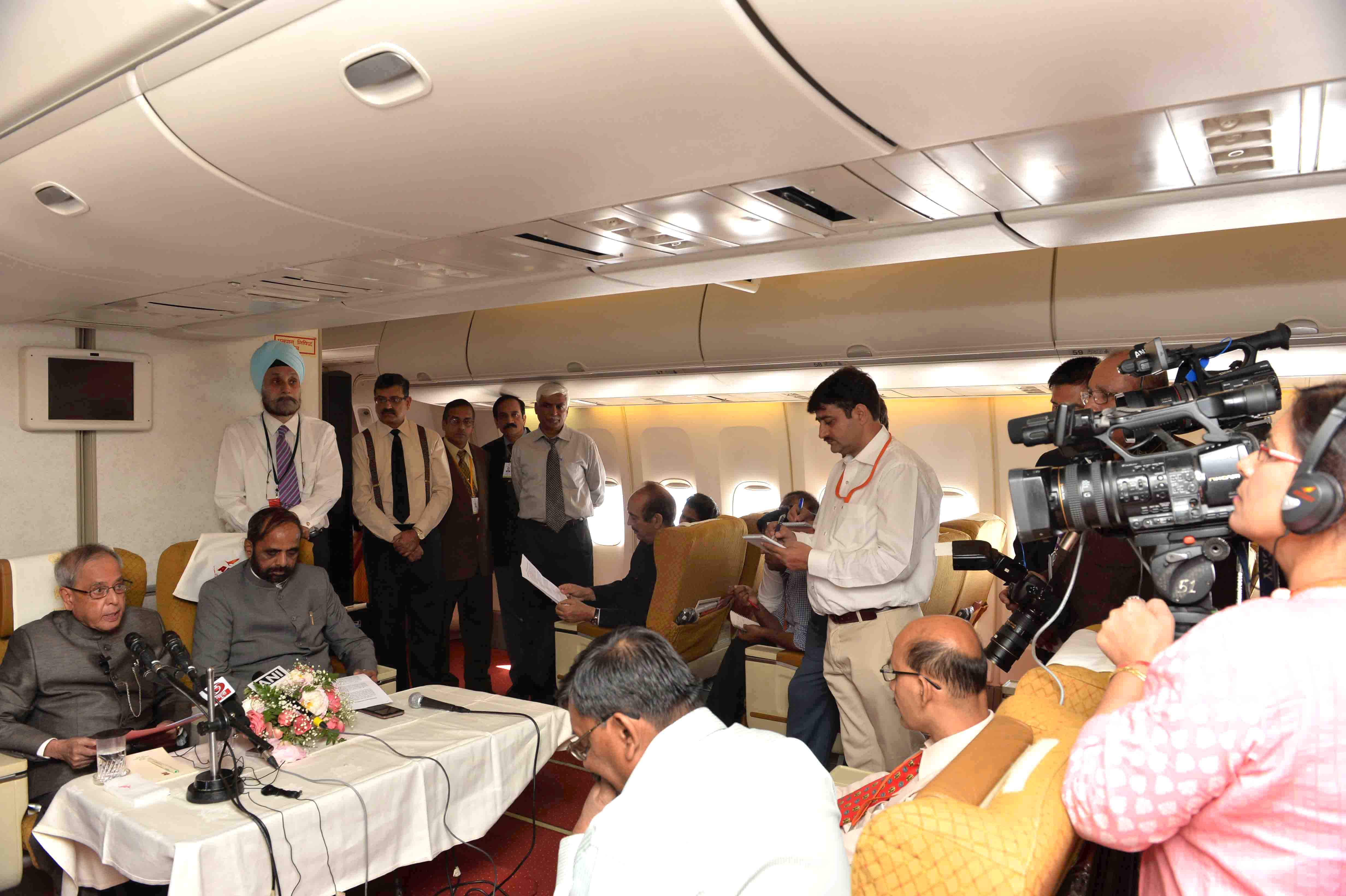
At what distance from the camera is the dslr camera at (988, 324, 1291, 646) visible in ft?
5.75

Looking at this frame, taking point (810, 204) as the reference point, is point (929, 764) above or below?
below

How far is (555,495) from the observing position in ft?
24.1

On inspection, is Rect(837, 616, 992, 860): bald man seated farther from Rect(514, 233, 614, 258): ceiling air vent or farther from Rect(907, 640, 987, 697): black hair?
Rect(514, 233, 614, 258): ceiling air vent

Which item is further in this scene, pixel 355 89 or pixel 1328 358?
pixel 1328 358

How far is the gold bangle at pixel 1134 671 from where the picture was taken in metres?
1.69

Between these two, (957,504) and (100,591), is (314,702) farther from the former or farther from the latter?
(957,504)

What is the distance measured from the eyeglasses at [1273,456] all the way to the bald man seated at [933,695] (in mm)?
1336

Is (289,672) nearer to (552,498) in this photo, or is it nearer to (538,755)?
(538,755)

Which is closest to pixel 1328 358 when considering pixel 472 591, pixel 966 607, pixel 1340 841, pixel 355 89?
pixel 966 607

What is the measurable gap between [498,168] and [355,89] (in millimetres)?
574

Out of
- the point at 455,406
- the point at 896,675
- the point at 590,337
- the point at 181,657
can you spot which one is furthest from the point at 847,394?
the point at 455,406

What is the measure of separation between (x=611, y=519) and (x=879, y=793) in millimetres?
7504

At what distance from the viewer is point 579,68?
1.87 meters

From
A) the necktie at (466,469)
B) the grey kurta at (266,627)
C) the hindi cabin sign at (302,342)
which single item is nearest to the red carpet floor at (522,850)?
the grey kurta at (266,627)
